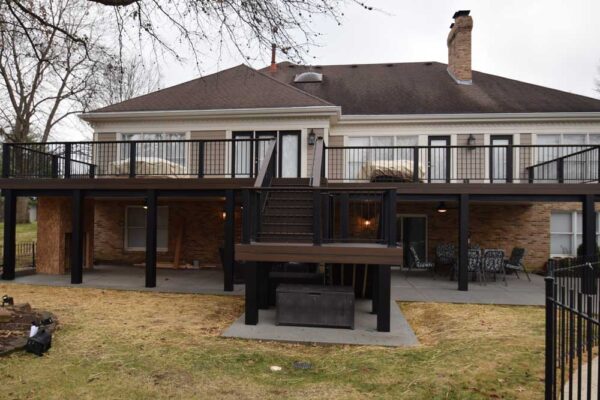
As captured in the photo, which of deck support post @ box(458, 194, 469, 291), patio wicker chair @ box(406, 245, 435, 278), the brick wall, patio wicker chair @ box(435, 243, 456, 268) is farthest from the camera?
patio wicker chair @ box(435, 243, 456, 268)

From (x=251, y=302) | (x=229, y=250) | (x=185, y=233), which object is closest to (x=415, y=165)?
(x=229, y=250)

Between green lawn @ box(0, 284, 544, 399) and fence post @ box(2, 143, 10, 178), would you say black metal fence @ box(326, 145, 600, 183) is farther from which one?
fence post @ box(2, 143, 10, 178)

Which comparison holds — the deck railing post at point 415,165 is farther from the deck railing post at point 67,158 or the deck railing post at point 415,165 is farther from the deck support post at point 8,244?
the deck support post at point 8,244

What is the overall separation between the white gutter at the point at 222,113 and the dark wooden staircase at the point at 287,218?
4184 millimetres

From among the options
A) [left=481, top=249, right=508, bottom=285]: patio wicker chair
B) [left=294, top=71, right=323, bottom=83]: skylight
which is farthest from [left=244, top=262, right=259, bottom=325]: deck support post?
[left=294, top=71, right=323, bottom=83]: skylight

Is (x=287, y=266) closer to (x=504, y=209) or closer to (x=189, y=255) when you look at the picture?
(x=189, y=255)

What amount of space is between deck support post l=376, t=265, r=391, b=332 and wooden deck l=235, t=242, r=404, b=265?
32 centimetres

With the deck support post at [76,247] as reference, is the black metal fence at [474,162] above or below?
above

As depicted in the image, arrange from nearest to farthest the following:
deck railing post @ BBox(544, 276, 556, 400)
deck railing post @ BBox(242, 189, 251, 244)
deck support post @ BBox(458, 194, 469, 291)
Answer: deck railing post @ BBox(544, 276, 556, 400) < deck railing post @ BBox(242, 189, 251, 244) < deck support post @ BBox(458, 194, 469, 291)

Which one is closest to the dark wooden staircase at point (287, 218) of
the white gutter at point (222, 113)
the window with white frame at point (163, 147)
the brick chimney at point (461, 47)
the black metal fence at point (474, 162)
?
the black metal fence at point (474, 162)

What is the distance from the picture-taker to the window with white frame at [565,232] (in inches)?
572

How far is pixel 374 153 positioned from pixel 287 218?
5728mm

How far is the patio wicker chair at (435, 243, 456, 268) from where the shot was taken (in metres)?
12.6

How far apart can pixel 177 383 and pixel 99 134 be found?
1234 centimetres
